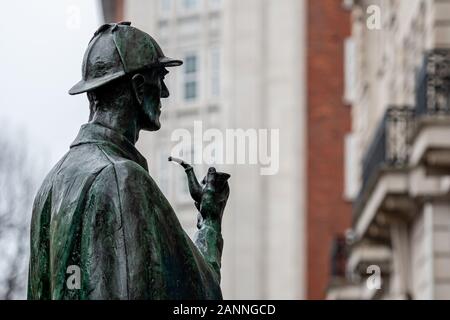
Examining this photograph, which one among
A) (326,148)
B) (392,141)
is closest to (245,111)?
(326,148)

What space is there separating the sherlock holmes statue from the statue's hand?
0.91 ft

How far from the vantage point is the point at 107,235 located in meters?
8.55

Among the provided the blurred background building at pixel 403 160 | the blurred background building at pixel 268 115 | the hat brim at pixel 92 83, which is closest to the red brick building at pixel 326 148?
the blurred background building at pixel 268 115

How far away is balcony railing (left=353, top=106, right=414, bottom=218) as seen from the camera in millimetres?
35031

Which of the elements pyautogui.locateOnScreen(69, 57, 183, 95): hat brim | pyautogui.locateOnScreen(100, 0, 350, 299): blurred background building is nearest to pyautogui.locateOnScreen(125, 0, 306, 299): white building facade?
pyautogui.locateOnScreen(100, 0, 350, 299): blurred background building

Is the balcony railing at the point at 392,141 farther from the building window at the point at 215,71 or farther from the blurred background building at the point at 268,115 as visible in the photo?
the building window at the point at 215,71

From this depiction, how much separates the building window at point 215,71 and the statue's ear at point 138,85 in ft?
198

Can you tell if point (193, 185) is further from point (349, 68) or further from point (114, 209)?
point (349, 68)

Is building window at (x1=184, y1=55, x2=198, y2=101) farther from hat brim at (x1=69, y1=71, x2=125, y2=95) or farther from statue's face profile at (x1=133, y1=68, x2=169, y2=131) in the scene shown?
hat brim at (x1=69, y1=71, x2=125, y2=95)

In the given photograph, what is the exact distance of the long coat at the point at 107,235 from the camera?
8516mm

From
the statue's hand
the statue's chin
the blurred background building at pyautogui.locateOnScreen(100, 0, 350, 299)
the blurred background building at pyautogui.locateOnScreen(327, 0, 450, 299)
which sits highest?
the blurred background building at pyautogui.locateOnScreen(100, 0, 350, 299)

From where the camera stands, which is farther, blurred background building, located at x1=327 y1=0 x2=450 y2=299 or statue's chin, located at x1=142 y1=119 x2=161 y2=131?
blurred background building, located at x1=327 y1=0 x2=450 y2=299
